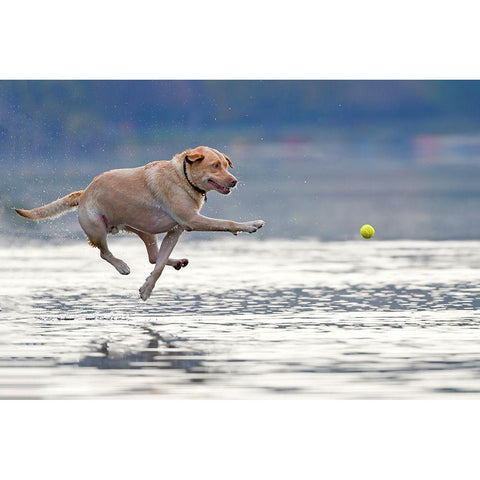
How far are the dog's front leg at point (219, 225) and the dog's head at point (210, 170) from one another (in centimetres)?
31

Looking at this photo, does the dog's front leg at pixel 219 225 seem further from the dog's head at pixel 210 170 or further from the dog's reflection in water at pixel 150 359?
the dog's reflection in water at pixel 150 359

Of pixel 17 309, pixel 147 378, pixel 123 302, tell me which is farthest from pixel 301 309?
pixel 147 378

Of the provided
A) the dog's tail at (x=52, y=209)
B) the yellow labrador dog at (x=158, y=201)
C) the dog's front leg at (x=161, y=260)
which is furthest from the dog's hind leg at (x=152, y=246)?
the dog's tail at (x=52, y=209)

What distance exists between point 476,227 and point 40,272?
37.8 ft

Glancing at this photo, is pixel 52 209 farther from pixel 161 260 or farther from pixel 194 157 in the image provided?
pixel 194 157

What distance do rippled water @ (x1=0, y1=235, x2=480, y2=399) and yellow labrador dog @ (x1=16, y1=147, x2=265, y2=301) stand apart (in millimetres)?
782

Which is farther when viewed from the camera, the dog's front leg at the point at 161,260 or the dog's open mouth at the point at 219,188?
the dog's front leg at the point at 161,260

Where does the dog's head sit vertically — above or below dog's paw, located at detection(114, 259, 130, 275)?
above

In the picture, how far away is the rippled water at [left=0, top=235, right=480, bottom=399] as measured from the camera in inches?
393

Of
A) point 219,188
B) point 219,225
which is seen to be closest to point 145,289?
point 219,225

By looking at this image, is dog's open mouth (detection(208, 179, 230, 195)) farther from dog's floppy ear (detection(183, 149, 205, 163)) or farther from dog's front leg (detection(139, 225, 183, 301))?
dog's front leg (detection(139, 225, 183, 301))

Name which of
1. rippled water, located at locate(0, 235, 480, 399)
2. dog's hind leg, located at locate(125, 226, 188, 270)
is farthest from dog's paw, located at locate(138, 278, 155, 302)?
dog's hind leg, located at locate(125, 226, 188, 270)

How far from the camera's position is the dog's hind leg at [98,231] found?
13.9 m

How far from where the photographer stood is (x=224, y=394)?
31.7 ft
